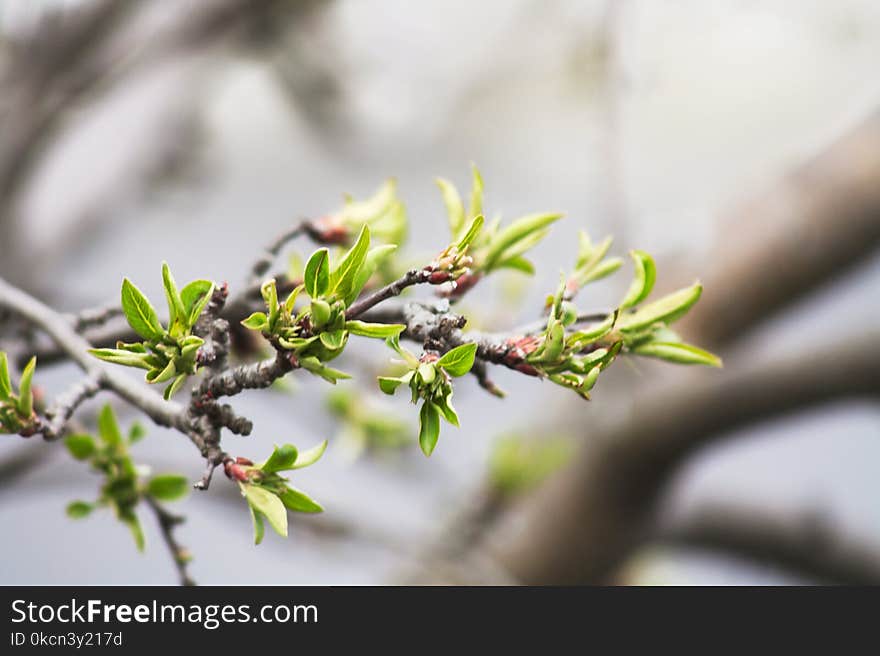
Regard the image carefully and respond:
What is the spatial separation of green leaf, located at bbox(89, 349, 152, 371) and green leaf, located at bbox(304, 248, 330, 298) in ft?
0.18

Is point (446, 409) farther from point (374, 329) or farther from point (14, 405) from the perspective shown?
point (14, 405)

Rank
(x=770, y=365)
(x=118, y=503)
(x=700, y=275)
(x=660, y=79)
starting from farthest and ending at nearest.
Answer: (x=660, y=79), (x=700, y=275), (x=770, y=365), (x=118, y=503)

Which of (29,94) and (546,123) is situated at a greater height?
(546,123)

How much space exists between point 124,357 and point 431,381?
9 cm

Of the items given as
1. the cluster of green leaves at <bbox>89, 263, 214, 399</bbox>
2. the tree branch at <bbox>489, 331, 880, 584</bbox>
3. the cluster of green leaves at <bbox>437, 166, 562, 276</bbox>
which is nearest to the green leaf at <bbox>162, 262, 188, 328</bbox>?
the cluster of green leaves at <bbox>89, 263, 214, 399</bbox>

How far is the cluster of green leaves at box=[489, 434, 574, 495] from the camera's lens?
1003 millimetres

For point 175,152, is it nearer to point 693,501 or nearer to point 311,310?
point 693,501

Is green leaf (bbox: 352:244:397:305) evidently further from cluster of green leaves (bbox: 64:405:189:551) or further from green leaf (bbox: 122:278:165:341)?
cluster of green leaves (bbox: 64:405:189:551)

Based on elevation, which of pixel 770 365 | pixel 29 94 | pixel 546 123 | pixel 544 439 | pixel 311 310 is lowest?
pixel 311 310

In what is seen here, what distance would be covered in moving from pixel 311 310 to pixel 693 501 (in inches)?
36.3

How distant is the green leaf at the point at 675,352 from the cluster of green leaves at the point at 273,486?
116 mm

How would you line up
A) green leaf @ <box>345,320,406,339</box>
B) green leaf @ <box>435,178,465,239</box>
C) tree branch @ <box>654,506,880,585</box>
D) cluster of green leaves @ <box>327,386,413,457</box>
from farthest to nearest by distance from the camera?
tree branch @ <box>654,506,880,585</box>, cluster of green leaves @ <box>327,386,413,457</box>, green leaf @ <box>435,178,465,239</box>, green leaf @ <box>345,320,406,339</box>

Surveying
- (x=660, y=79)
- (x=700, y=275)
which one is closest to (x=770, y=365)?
(x=700, y=275)

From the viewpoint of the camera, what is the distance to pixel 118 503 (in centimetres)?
36
